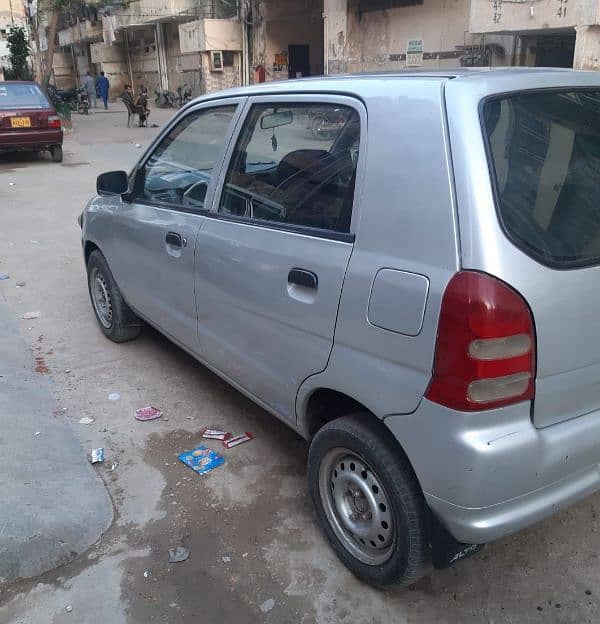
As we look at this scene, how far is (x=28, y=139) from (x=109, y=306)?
10415 millimetres

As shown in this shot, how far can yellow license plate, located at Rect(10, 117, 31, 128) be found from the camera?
1318 cm

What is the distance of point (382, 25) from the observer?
21.0 m

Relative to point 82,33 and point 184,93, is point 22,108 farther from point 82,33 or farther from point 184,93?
point 82,33

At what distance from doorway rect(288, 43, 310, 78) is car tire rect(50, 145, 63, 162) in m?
15.6

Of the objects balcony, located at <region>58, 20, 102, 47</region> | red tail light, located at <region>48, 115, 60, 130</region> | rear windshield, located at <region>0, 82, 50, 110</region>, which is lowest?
red tail light, located at <region>48, 115, 60, 130</region>

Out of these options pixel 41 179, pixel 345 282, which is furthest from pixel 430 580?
pixel 41 179

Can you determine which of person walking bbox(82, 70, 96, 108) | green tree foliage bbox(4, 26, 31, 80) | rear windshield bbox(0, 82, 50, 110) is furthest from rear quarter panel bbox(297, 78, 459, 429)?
person walking bbox(82, 70, 96, 108)

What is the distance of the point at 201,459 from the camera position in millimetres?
3400

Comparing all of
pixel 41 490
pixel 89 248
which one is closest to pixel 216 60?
pixel 89 248

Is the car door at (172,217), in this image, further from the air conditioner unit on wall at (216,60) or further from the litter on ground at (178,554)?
the air conditioner unit on wall at (216,60)

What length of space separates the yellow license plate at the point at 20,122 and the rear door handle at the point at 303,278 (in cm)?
1276

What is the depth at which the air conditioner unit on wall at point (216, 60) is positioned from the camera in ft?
91.6

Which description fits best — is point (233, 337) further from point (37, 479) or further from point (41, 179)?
point (41, 179)

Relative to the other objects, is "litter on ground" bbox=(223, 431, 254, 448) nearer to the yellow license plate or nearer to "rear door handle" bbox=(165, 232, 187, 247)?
"rear door handle" bbox=(165, 232, 187, 247)
